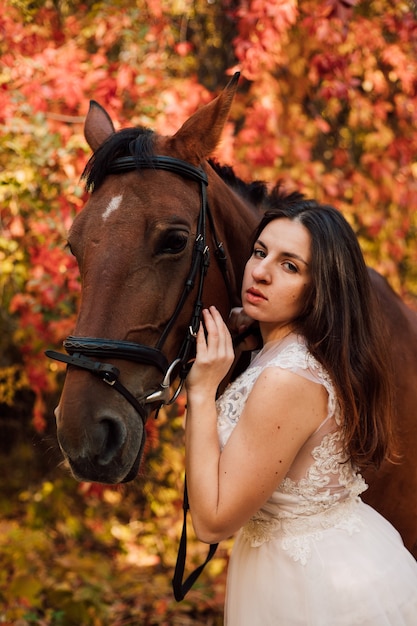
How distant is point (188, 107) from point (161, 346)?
2.65 m

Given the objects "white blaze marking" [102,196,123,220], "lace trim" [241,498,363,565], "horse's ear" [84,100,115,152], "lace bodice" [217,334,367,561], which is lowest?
"lace trim" [241,498,363,565]

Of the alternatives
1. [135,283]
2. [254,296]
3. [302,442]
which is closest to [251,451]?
[302,442]

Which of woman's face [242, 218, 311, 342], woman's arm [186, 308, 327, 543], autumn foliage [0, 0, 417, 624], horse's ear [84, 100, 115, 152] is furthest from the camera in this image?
autumn foliage [0, 0, 417, 624]

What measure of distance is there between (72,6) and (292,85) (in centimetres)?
202

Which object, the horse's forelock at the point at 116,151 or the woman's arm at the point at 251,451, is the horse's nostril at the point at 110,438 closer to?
the woman's arm at the point at 251,451

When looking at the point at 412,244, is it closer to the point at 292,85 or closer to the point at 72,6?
the point at 292,85

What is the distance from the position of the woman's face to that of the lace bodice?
108mm

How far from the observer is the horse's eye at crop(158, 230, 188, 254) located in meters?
2.11

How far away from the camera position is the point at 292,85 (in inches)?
221

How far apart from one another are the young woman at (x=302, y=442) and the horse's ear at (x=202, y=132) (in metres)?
0.40

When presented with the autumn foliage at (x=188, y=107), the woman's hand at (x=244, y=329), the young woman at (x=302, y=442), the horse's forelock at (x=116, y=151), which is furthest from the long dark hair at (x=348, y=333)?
the autumn foliage at (x=188, y=107)

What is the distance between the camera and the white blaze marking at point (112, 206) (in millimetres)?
2102

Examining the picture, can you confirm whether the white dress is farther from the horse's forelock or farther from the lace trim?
the horse's forelock

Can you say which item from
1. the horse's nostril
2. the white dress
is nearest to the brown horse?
the horse's nostril
